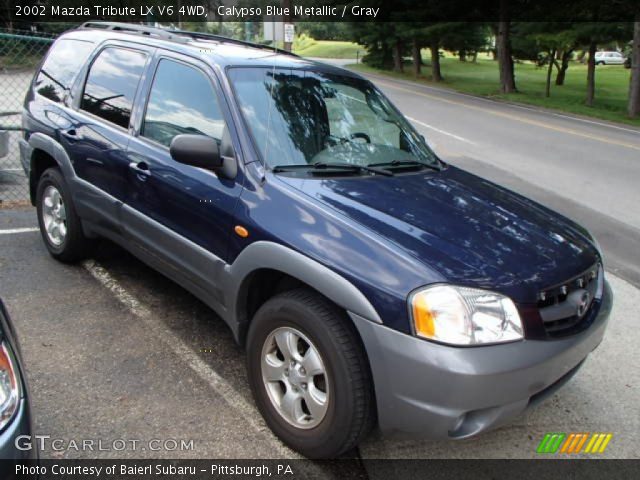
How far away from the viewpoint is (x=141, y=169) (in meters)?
3.61

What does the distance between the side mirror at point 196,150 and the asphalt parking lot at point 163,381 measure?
1275 millimetres

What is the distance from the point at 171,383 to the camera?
3229 millimetres

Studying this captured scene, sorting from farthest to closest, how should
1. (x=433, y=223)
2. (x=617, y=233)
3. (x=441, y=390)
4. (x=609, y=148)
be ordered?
(x=609, y=148) → (x=617, y=233) → (x=433, y=223) → (x=441, y=390)

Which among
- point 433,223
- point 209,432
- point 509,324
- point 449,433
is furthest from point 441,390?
point 209,432

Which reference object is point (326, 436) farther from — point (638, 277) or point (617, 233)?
point (617, 233)

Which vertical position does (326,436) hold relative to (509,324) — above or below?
below

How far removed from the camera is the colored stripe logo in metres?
2.90

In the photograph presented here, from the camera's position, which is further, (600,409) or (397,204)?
(600,409)

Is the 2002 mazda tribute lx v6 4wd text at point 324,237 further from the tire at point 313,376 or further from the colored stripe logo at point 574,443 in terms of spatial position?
the colored stripe logo at point 574,443

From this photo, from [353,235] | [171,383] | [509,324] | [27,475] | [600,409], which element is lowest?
[600,409]

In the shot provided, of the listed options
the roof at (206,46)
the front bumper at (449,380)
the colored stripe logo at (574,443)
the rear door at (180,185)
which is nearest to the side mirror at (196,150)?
the rear door at (180,185)

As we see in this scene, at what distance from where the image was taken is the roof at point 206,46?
3.50 m

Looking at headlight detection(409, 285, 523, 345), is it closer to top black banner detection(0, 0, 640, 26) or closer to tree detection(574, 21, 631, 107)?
top black banner detection(0, 0, 640, 26)

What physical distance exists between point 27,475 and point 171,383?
144cm
